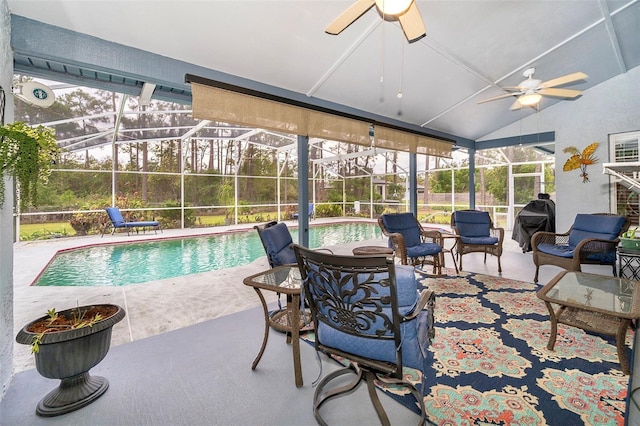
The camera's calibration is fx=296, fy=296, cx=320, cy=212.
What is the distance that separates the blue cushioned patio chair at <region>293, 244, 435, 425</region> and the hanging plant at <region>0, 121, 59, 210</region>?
155 centimetres

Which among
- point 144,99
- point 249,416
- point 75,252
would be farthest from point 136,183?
point 249,416

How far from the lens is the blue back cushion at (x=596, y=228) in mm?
3820

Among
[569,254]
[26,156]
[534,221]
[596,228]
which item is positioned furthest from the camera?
[534,221]

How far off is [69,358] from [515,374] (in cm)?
281

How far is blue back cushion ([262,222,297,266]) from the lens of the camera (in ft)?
8.66

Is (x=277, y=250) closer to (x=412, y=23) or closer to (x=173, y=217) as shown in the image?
(x=412, y=23)

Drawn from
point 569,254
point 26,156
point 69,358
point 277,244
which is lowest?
point 69,358

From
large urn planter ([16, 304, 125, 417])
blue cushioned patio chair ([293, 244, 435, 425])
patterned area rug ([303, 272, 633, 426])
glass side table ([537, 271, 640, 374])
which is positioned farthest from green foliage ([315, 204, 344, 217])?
blue cushioned patio chair ([293, 244, 435, 425])

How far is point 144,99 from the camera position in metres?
3.03

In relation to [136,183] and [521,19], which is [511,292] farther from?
[136,183]

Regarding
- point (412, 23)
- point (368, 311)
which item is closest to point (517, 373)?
point (368, 311)

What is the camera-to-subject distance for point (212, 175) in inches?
390

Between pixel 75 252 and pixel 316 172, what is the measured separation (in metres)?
8.93

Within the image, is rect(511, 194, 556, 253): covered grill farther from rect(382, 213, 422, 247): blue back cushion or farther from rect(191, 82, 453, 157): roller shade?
rect(191, 82, 453, 157): roller shade
